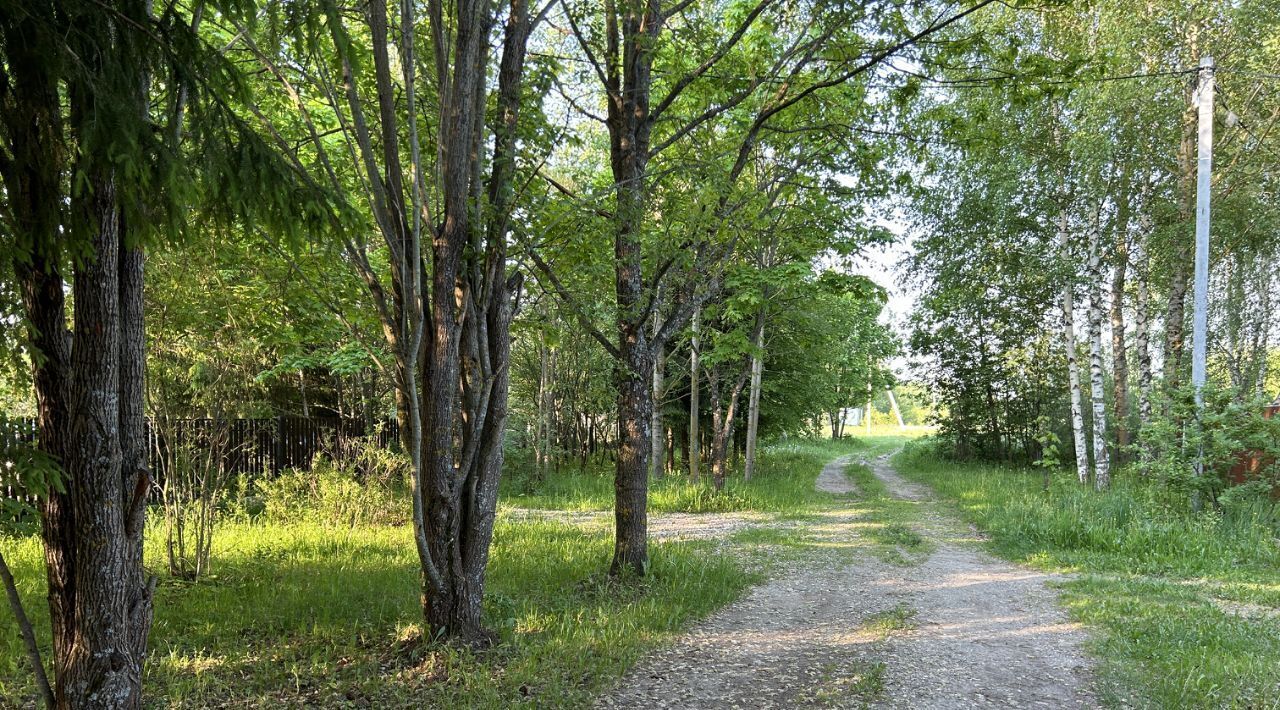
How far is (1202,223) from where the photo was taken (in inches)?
383

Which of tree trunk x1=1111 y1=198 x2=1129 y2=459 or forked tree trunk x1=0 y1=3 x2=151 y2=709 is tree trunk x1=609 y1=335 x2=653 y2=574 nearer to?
forked tree trunk x1=0 y1=3 x2=151 y2=709

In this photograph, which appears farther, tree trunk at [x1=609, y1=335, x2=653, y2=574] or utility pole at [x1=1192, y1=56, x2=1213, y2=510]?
utility pole at [x1=1192, y1=56, x2=1213, y2=510]

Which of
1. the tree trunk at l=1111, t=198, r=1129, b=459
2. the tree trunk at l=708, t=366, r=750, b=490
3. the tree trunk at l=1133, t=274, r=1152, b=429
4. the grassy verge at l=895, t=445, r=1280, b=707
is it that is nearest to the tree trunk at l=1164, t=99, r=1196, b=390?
the tree trunk at l=1133, t=274, r=1152, b=429

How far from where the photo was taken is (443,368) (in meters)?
4.38

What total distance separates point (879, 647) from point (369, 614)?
4.04 m

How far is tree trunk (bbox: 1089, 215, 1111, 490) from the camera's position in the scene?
12.6m

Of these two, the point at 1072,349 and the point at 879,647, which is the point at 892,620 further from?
the point at 1072,349

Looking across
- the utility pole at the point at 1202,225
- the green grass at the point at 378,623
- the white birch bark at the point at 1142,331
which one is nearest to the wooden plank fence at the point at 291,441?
the green grass at the point at 378,623

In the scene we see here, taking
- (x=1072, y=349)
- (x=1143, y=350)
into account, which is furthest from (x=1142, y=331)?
(x=1072, y=349)

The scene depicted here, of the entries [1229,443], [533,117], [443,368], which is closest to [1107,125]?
[1229,443]

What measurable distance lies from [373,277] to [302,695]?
2.60m

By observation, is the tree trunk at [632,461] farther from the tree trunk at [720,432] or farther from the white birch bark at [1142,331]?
the white birch bark at [1142,331]

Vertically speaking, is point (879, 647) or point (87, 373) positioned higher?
point (87, 373)

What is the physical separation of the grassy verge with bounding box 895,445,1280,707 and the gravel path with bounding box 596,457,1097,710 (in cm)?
33
